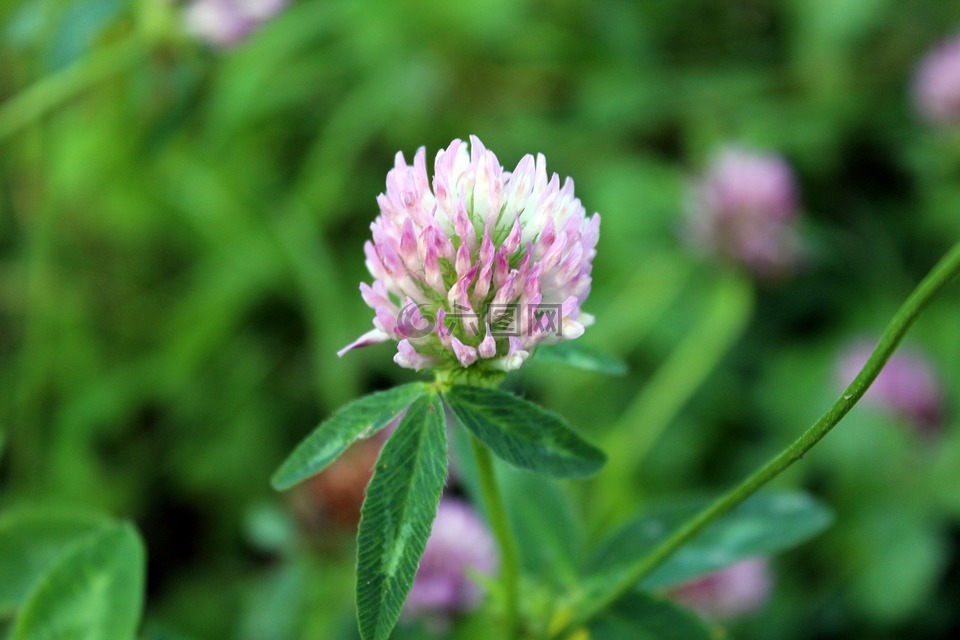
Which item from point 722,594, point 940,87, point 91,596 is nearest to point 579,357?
point 91,596

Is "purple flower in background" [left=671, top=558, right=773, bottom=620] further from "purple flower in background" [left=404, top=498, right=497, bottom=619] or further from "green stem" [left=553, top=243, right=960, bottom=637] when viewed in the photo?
"green stem" [left=553, top=243, right=960, bottom=637]

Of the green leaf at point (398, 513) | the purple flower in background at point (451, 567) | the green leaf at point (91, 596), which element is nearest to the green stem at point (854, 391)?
the green leaf at point (398, 513)

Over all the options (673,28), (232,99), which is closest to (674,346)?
(673,28)

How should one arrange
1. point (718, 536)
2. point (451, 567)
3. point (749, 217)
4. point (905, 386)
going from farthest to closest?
point (749, 217)
point (905, 386)
point (451, 567)
point (718, 536)

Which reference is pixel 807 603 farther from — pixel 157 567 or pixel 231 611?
pixel 157 567

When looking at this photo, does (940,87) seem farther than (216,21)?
Yes

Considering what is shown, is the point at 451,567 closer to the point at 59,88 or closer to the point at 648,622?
the point at 648,622

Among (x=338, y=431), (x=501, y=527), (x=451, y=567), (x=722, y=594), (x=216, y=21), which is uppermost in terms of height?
(x=216, y=21)
